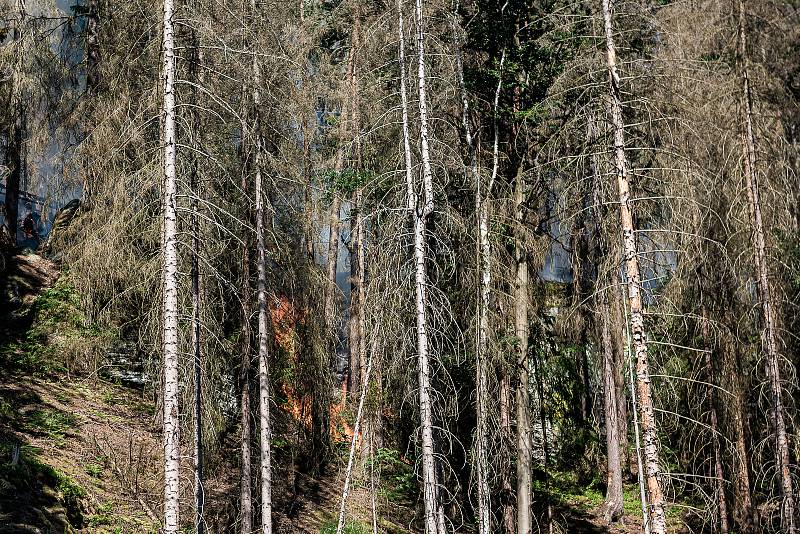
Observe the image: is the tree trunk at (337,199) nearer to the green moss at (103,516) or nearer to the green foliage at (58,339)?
the green foliage at (58,339)

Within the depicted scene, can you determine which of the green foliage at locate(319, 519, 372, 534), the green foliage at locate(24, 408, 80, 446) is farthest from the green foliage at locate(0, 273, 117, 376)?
the green foliage at locate(319, 519, 372, 534)

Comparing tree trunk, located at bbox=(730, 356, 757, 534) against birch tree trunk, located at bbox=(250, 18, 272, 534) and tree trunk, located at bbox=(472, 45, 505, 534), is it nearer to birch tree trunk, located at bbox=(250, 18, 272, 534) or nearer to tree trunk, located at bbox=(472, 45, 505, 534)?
tree trunk, located at bbox=(472, 45, 505, 534)

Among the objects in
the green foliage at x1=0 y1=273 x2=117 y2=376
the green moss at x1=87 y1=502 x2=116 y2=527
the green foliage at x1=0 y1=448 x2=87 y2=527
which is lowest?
the green moss at x1=87 y1=502 x2=116 y2=527

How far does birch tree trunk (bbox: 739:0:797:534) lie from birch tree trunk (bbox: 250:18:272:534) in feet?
25.7

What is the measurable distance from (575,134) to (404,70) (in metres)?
3.42

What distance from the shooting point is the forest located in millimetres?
9922

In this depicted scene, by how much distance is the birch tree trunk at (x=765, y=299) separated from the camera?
10758 millimetres

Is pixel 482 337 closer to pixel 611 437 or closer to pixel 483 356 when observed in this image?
pixel 483 356

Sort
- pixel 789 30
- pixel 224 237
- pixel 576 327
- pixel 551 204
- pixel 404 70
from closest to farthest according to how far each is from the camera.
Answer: pixel 404 70 < pixel 224 237 < pixel 551 204 < pixel 789 30 < pixel 576 327

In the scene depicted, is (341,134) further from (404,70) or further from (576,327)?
(576,327)

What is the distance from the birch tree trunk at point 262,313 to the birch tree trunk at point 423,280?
8.38 feet

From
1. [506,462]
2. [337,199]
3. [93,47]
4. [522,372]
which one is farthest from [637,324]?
[93,47]

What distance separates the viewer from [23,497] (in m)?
9.56

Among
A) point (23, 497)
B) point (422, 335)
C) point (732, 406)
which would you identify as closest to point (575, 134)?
point (422, 335)
